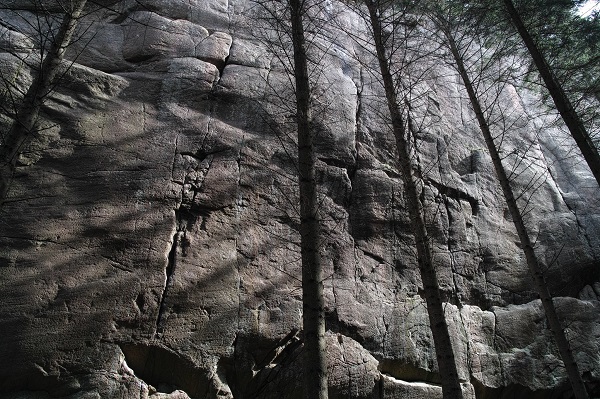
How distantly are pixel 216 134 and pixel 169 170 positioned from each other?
1.43 m

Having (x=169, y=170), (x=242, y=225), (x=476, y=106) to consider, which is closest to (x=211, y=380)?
(x=242, y=225)

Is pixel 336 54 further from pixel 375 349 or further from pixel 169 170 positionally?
pixel 375 349

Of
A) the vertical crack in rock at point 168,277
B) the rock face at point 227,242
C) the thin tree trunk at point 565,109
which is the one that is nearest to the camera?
the rock face at point 227,242

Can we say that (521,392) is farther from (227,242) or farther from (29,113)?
(29,113)

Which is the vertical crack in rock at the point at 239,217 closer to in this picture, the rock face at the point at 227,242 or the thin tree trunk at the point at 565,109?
the rock face at the point at 227,242

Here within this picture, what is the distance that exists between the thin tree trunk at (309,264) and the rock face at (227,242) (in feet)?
3.83

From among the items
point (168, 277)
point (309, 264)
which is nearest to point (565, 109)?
point (309, 264)

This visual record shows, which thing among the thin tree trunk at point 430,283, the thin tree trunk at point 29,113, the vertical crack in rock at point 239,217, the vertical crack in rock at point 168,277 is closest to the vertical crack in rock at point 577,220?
the thin tree trunk at point 430,283

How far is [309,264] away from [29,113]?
389 cm

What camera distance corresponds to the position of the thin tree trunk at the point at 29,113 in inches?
201

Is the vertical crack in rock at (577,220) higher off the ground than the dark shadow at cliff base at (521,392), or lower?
higher

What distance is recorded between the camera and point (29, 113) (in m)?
5.45

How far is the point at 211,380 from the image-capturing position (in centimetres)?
668

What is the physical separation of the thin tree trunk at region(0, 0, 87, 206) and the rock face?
673 mm
